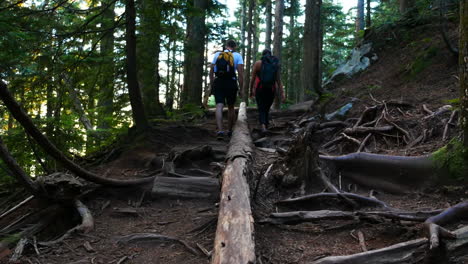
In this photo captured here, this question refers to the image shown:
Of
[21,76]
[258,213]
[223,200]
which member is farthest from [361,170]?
[21,76]

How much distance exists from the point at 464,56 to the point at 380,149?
8.34 ft

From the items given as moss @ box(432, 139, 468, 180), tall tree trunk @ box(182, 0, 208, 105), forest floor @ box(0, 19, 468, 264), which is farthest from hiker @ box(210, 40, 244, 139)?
moss @ box(432, 139, 468, 180)

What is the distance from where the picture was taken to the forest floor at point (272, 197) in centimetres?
341

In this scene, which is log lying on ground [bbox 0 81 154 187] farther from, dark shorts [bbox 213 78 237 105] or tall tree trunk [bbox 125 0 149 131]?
dark shorts [bbox 213 78 237 105]

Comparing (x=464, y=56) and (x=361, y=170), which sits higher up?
(x=464, y=56)

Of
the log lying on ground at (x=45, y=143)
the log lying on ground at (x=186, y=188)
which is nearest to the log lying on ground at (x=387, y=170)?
the log lying on ground at (x=186, y=188)

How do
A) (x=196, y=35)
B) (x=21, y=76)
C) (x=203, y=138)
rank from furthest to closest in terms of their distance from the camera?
(x=196, y=35) → (x=203, y=138) → (x=21, y=76)

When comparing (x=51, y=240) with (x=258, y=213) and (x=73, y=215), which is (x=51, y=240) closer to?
(x=73, y=215)

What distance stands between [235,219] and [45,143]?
2.73 meters

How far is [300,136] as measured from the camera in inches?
200

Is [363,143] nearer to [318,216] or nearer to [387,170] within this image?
[387,170]

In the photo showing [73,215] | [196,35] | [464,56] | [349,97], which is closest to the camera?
[464,56]

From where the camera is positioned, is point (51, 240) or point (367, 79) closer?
point (51, 240)

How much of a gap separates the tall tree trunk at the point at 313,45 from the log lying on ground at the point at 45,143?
6180 mm
